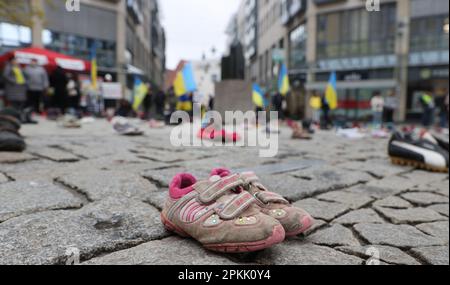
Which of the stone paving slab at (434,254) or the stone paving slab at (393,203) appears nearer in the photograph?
the stone paving slab at (434,254)

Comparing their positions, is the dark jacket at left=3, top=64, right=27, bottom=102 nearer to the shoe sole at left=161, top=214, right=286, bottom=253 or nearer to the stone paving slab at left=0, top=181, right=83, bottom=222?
the stone paving slab at left=0, top=181, right=83, bottom=222

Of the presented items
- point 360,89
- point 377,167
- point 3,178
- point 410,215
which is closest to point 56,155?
point 3,178

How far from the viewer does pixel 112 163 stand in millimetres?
3309

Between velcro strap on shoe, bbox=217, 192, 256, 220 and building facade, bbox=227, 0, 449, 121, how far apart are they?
22144 millimetres

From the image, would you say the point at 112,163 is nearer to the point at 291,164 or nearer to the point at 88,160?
the point at 88,160

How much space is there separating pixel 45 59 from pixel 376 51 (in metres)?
20.1

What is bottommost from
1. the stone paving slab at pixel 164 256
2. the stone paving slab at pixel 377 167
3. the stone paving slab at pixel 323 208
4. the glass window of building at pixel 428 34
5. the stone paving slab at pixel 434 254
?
the stone paving slab at pixel 434 254

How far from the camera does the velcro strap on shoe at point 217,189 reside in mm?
1405

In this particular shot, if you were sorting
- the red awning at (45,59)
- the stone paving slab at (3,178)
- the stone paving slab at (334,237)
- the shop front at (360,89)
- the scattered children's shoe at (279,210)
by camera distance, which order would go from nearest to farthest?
the scattered children's shoe at (279,210)
the stone paving slab at (334,237)
the stone paving slab at (3,178)
the red awning at (45,59)
the shop front at (360,89)

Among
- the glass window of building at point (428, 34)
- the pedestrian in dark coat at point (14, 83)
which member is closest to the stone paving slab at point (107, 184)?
the pedestrian in dark coat at point (14, 83)

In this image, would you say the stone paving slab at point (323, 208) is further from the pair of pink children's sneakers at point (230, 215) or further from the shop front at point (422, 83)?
the shop front at point (422, 83)

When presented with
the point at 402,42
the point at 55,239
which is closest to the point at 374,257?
the point at 55,239

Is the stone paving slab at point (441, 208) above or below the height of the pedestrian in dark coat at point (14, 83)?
below

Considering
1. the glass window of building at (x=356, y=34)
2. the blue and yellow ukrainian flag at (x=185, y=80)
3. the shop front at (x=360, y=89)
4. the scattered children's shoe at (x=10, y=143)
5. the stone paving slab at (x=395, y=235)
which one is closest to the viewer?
the stone paving slab at (x=395, y=235)
